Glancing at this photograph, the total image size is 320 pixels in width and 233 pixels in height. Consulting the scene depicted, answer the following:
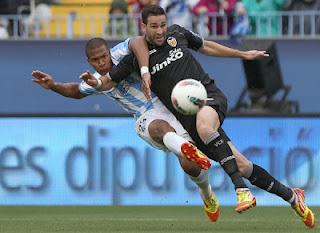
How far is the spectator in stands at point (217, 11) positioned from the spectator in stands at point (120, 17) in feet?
3.68

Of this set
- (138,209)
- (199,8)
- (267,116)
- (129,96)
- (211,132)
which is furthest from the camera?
(199,8)

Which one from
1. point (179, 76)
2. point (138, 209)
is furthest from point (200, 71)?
point (138, 209)

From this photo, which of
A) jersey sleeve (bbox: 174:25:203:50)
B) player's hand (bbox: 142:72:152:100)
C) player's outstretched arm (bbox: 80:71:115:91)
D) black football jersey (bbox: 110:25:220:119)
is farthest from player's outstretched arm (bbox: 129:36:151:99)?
jersey sleeve (bbox: 174:25:203:50)

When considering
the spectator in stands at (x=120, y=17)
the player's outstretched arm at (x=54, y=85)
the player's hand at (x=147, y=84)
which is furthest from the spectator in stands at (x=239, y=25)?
the player's hand at (x=147, y=84)

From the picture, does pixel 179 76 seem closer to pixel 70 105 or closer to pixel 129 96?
pixel 129 96

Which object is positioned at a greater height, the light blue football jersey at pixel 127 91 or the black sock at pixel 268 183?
the light blue football jersey at pixel 127 91

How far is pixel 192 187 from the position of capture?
677 inches

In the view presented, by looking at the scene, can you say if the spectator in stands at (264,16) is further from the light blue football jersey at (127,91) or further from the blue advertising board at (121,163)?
the light blue football jersey at (127,91)

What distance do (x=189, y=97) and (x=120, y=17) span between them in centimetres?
867

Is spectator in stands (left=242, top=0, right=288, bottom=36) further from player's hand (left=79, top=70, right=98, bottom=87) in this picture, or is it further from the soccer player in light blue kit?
player's hand (left=79, top=70, right=98, bottom=87)

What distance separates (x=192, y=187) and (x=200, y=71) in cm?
481

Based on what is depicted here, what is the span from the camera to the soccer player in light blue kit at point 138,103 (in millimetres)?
12430

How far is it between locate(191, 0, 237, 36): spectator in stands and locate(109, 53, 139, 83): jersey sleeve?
7730mm

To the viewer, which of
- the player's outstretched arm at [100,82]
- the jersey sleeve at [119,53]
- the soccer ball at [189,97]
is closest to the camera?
the soccer ball at [189,97]
